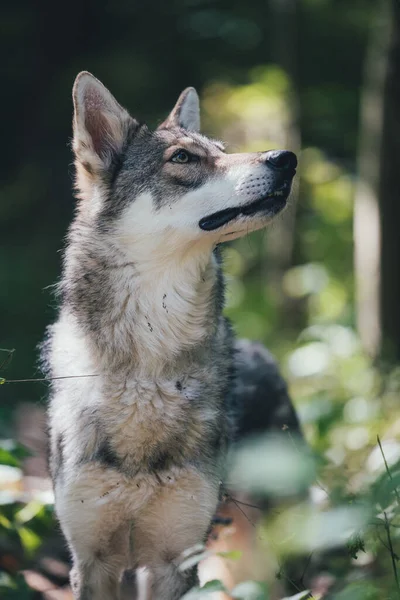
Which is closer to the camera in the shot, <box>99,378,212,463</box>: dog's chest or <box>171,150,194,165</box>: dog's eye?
<box>99,378,212,463</box>: dog's chest

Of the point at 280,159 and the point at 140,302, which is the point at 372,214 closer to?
the point at 280,159

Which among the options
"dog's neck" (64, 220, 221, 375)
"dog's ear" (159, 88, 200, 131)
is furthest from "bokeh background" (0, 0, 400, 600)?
"dog's ear" (159, 88, 200, 131)

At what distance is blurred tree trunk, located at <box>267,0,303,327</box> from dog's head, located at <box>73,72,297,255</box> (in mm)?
6206

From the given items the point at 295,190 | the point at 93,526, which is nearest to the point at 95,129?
the point at 295,190

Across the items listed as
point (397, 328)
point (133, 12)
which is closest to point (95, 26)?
point (133, 12)

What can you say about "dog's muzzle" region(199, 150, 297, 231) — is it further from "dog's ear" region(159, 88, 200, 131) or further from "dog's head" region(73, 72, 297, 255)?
"dog's ear" region(159, 88, 200, 131)

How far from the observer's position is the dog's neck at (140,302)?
3.66m

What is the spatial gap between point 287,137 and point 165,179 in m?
6.67

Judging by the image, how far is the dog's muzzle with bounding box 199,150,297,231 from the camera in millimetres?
3547

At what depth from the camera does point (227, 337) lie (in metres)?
4.08

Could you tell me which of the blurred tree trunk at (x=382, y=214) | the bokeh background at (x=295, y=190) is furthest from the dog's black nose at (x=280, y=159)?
the blurred tree trunk at (x=382, y=214)

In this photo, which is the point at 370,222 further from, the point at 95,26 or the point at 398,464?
the point at 95,26

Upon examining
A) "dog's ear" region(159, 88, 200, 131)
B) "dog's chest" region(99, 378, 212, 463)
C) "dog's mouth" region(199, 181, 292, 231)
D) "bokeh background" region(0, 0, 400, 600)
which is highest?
"dog's ear" region(159, 88, 200, 131)

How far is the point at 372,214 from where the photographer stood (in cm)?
703
